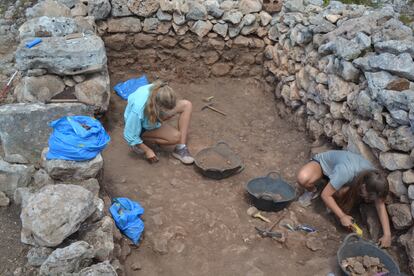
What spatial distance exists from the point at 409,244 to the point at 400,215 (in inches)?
11.3

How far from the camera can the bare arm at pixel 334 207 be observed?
431 centimetres

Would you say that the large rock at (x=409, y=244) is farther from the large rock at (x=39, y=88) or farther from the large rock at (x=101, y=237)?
the large rock at (x=39, y=88)

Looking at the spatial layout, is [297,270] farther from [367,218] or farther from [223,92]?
[223,92]

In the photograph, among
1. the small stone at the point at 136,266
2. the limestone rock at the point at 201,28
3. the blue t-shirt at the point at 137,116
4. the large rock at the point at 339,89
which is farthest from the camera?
the limestone rock at the point at 201,28

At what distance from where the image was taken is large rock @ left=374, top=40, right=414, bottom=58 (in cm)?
459

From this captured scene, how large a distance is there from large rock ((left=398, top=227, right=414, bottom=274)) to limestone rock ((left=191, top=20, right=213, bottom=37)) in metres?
4.44

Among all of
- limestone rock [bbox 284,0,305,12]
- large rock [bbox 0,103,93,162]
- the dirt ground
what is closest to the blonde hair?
the dirt ground

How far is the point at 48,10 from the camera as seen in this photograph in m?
6.38

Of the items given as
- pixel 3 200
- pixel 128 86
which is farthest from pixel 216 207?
pixel 128 86

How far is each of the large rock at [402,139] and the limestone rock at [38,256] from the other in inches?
131

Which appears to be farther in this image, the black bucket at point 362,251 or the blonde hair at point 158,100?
the blonde hair at point 158,100

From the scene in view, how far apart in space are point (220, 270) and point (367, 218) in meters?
1.73

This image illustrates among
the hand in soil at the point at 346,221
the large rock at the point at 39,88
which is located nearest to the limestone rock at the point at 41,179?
the large rock at the point at 39,88

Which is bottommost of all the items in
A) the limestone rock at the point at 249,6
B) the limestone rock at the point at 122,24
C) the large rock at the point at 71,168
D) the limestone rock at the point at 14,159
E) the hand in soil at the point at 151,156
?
the hand in soil at the point at 151,156
